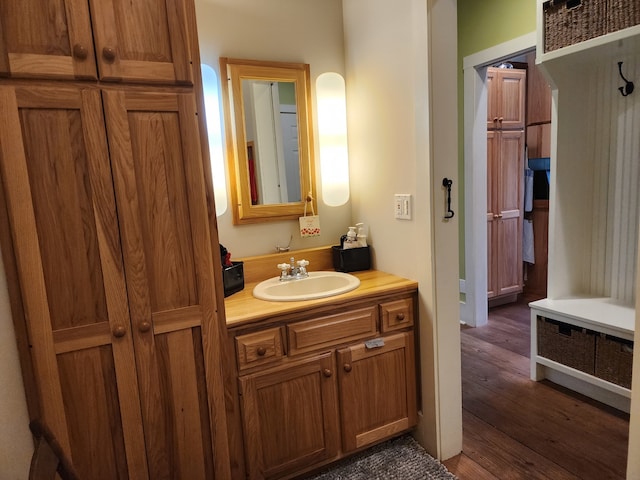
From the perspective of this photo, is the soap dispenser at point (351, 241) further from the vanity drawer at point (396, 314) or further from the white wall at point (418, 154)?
the vanity drawer at point (396, 314)

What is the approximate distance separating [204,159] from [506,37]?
2.50 meters

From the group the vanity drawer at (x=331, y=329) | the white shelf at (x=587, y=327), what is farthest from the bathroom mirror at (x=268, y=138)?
the white shelf at (x=587, y=327)

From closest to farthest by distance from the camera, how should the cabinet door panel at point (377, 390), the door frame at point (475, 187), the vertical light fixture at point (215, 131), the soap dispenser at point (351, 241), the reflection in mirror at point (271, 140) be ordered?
the cabinet door panel at point (377, 390) → the vertical light fixture at point (215, 131) → the reflection in mirror at point (271, 140) → the soap dispenser at point (351, 241) → the door frame at point (475, 187)

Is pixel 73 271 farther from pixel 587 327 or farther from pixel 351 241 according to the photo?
pixel 587 327

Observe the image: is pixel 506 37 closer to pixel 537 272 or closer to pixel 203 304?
pixel 537 272

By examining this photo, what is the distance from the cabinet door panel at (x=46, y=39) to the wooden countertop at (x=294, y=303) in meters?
0.94

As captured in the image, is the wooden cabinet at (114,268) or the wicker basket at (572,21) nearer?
the wooden cabinet at (114,268)

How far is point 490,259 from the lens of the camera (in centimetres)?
370

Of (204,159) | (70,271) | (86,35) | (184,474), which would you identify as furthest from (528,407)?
(86,35)

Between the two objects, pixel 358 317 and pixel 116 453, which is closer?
pixel 116 453

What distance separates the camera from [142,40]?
1.26m

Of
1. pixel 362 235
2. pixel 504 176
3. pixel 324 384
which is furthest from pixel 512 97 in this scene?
pixel 324 384

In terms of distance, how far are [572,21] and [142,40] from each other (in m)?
2.08

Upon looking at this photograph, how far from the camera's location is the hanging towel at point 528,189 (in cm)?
385
